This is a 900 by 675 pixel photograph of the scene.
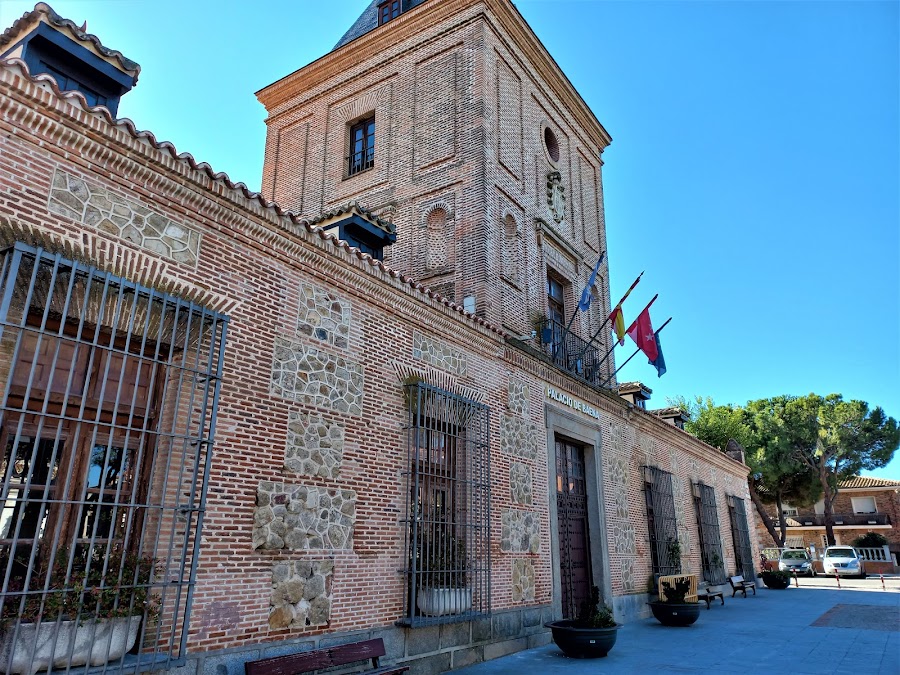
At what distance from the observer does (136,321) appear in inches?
200

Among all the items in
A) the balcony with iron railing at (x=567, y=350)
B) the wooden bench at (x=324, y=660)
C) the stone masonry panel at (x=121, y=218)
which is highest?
the balcony with iron railing at (x=567, y=350)

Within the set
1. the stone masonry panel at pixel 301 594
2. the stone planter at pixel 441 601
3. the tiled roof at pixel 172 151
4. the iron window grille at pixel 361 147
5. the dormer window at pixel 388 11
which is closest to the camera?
the tiled roof at pixel 172 151

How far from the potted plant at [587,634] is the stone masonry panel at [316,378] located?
13.9 feet

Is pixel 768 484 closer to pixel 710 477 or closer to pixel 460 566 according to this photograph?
pixel 710 477

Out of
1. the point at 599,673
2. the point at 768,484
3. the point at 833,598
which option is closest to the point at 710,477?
the point at 833,598

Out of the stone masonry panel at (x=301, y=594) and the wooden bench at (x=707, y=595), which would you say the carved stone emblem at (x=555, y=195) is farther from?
the stone masonry panel at (x=301, y=594)

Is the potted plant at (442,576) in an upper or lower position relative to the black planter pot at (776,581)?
upper

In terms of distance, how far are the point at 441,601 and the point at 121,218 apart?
532cm

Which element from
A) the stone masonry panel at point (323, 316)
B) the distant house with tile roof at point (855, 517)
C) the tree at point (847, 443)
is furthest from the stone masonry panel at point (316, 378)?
the distant house with tile roof at point (855, 517)

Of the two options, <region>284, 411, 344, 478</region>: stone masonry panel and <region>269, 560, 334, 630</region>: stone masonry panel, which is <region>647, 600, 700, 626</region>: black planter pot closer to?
<region>269, 560, 334, 630</region>: stone masonry panel

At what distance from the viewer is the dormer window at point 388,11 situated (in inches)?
577

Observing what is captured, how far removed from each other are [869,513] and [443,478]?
141 feet

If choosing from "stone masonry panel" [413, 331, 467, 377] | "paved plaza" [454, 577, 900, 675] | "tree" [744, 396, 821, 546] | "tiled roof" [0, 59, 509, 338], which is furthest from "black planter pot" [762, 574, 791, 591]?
"tiled roof" [0, 59, 509, 338]

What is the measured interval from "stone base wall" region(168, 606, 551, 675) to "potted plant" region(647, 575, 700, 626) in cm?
317
